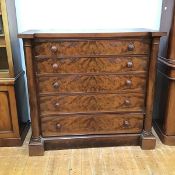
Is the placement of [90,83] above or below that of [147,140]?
above

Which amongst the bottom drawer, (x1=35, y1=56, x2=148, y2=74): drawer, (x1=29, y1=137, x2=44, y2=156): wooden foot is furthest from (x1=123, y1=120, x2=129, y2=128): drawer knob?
(x1=29, y1=137, x2=44, y2=156): wooden foot

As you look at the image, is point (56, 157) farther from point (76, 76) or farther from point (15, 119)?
point (76, 76)

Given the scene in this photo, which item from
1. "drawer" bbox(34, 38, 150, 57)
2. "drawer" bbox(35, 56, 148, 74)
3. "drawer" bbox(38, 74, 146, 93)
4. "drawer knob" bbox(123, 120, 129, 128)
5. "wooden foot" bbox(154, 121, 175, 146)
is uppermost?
"drawer" bbox(34, 38, 150, 57)

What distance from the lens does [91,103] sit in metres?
2.07

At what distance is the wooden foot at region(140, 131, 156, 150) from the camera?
7.07ft

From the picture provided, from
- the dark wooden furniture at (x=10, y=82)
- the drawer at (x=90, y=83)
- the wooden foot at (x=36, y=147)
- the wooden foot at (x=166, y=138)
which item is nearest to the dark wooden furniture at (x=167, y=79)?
the wooden foot at (x=166, y=138)

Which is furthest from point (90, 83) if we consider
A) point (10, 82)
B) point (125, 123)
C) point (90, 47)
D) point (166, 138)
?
point (166, 138)

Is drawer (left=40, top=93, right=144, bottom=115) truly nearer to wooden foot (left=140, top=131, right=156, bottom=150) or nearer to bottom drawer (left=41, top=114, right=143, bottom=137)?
bottom drawer (left=41, top=114, right=143, bottom=137)

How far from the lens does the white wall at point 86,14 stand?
7.54 feet

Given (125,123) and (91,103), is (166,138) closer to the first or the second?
(125,123)

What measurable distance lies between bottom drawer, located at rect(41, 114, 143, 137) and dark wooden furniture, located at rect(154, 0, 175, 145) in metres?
0.28

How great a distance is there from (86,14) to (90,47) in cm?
61

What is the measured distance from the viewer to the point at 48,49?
188 cm

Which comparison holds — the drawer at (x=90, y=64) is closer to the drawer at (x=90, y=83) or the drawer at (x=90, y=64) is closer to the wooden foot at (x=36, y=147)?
the drawer at (x=90, y=83)
